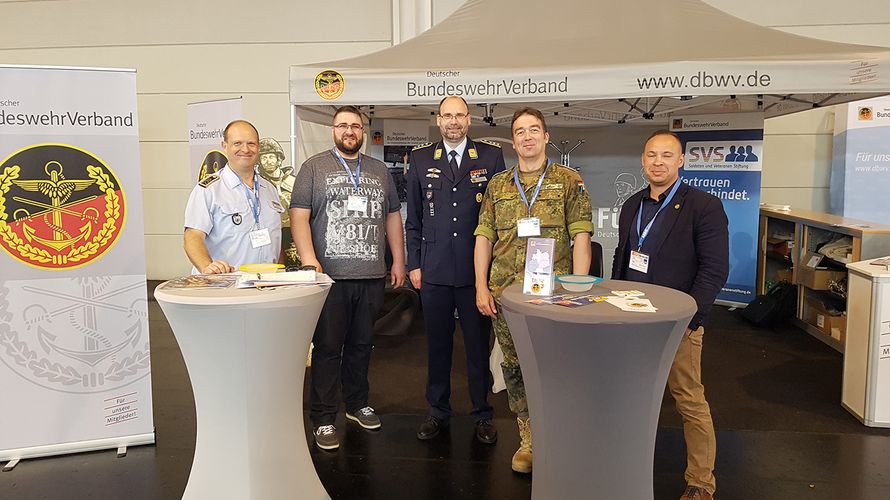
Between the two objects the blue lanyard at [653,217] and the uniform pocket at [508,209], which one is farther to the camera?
the uniform pocket at [508,209]

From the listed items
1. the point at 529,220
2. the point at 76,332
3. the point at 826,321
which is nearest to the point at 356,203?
the point at 529,220

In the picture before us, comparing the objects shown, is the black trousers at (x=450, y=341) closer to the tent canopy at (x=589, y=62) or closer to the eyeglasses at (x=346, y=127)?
the eyeglasses at (x=346, y=127)

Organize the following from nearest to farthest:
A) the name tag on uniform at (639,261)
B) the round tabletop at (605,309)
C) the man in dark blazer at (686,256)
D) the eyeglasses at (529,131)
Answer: the round tabletop at (605,309) → the man in dark blazer at (686,256) → the name tag on uniform at (639,261) → the eyeglasses at (529,131)

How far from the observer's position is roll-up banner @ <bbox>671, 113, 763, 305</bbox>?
5.57 m

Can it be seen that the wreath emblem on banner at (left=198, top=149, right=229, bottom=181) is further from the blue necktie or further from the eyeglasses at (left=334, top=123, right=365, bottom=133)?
the blue necktie

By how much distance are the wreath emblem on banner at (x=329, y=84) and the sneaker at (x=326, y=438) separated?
1.98m

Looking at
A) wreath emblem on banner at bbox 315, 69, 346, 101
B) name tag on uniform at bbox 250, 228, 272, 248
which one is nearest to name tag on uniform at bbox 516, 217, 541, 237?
name tag on uniform at bbox 250, 228, 272, 248

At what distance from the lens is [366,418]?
299 cm

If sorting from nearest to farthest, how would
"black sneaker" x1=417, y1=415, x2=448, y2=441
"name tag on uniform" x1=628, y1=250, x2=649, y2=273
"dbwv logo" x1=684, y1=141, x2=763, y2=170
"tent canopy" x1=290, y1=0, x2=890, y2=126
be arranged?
"name tag on uniform" x1=628, y1=250, x2=649, y2=273
"black sneaker" x1=417, y1=415, x2=448, y2=441
"tent canopy" x1=290, y1=0, x2=890, y2=126
"dbwv logo" x1=684, y1=141, x2=763, y2=170

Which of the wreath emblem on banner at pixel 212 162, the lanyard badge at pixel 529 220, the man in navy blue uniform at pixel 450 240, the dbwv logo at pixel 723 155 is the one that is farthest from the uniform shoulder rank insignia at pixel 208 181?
the dbwv logo at pixel 723 155

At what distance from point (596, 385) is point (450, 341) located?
1248 millimetres

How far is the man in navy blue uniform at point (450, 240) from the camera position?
2711mm

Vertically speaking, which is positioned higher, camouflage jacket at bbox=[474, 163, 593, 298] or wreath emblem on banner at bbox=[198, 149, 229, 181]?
wreath emblem on banner at bbox=[198, 149, 229, 181]

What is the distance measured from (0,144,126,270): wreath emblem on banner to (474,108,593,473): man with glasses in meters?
1.66
